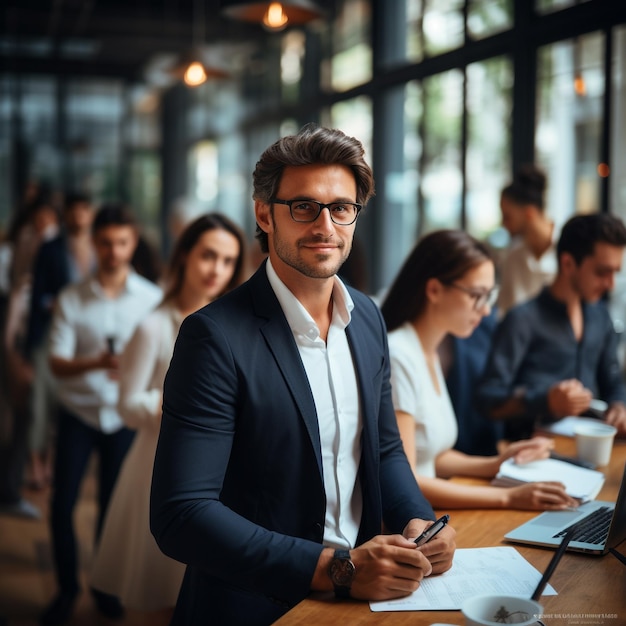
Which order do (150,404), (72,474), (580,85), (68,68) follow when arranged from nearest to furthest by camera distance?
(150,404)
(72,474)
(580,85)
(68,68)

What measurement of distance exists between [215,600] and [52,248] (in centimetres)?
348

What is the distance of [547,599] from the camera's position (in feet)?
5.31

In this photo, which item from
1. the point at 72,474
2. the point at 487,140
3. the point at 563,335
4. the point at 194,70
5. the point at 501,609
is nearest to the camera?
the point at 501,609

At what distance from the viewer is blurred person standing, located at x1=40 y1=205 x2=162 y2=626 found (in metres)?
3.71

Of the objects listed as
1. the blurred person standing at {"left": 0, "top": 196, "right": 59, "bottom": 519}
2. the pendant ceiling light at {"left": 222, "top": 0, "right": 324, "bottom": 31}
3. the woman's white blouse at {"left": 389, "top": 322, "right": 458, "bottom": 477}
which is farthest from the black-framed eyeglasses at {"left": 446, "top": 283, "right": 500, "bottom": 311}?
the blurred person standing at {"left": 0, "top": 196, "right": 59, "bottom": 519}

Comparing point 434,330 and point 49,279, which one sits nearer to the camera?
point 434,330

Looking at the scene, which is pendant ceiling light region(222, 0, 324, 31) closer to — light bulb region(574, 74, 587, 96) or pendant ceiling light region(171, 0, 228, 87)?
pendant ceiling light region(171, 0, 228, 87)

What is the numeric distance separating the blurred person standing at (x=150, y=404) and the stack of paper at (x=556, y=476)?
3.61 feet

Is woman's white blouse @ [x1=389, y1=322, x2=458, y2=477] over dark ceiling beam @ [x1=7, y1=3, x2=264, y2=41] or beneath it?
beneath

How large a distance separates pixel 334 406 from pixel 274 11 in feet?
10.7

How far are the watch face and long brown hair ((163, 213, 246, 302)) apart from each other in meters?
1.67

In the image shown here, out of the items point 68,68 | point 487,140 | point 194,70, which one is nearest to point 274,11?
point 194,70

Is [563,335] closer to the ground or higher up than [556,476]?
higher up

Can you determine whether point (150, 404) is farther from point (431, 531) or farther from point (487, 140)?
point (487, 140)
